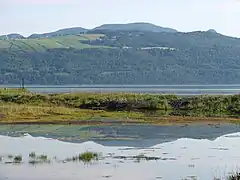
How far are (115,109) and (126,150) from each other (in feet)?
101

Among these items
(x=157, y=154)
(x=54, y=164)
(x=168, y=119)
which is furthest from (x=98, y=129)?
(x=54, y=164)

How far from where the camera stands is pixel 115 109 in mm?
61969

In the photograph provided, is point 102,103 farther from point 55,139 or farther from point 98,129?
point 55,139

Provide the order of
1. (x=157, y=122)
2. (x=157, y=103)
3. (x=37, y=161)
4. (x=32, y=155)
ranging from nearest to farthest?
(x=37, y=161)
(x=32, y=155)
(x=157, y=122)
(x=157, y=103)

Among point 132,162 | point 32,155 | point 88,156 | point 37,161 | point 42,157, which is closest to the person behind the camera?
point 132,162

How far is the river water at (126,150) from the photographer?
23.8 m

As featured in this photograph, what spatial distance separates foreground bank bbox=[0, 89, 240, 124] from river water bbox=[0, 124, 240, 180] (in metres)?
5.32

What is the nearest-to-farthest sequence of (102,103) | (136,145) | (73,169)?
(73,169) → (136,145) → (102,103)

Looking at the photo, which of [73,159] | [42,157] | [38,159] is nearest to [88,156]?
[73,159]

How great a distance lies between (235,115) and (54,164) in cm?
3159

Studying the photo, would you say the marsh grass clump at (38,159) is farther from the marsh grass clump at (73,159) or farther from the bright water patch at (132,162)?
the marsh grass clump at (73,159)

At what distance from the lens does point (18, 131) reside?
1689 inches

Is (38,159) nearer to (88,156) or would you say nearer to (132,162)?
(88,156)

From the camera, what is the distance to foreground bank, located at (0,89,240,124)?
169ft
